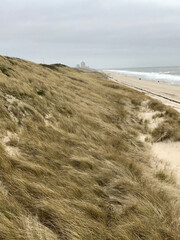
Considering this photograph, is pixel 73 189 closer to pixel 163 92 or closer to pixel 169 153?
pixel 169 153

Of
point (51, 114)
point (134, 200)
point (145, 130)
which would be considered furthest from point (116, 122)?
point (134, 200)

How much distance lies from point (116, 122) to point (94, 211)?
24.1ft

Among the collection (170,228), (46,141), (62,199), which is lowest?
(170,228)

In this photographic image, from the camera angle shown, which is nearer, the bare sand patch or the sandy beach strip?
the bare sand patch

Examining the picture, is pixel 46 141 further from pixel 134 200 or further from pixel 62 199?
pixel 134 200

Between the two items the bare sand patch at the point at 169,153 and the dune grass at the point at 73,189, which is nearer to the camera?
the dune grass at the point at 73,189

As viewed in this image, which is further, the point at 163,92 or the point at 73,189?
the point at 163,92

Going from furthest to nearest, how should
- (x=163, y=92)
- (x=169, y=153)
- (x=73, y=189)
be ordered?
(x=163, y=92) < (x=169, y=153) < (x=73, y=189)

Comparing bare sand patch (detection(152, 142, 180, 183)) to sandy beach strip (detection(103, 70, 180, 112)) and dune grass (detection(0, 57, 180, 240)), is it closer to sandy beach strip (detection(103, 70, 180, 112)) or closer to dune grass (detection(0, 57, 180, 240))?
dune grass (detection(0, 57, 180, 240))

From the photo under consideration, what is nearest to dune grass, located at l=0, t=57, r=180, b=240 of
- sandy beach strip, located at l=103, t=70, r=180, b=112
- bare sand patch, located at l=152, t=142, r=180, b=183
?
bare sand patch, located at l=152, t=142, r=180, b=183

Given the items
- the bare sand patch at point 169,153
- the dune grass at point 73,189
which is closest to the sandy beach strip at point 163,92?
the bare sand patch at point 169,153

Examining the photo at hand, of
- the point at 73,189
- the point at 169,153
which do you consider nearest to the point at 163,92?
the point at 169,153

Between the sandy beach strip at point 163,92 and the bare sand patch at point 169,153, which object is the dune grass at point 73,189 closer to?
the bare sand patch at point 169,153

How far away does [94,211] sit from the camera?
3.38 metres
